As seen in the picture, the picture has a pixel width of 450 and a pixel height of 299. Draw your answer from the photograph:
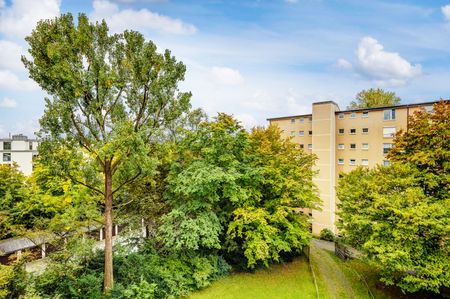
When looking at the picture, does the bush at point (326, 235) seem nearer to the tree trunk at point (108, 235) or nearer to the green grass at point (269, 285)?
the green grass at point (269, 285)

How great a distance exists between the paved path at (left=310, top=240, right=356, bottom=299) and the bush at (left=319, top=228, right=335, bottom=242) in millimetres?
2274

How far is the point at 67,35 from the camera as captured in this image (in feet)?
41.3

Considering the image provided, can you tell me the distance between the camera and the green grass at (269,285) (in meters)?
17.0

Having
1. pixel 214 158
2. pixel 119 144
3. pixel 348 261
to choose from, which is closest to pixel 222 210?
pixel 214 158

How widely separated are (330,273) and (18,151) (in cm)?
6336

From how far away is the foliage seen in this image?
664 inches

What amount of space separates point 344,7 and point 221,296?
1963 centimetres

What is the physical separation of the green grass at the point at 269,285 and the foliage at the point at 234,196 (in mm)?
1327

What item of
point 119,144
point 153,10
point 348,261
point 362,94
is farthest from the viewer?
point 362,94

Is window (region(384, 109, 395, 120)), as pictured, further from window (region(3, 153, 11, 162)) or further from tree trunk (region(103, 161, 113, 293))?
window (region(3, 153, 11, 162))

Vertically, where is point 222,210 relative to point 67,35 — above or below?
below

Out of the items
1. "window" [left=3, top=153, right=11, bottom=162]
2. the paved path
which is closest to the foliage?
the paved path

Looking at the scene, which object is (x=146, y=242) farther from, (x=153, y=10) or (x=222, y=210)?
(x=153, y=10)

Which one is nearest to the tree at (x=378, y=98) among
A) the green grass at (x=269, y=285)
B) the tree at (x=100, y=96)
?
the green grass at (x=269, y=285)
